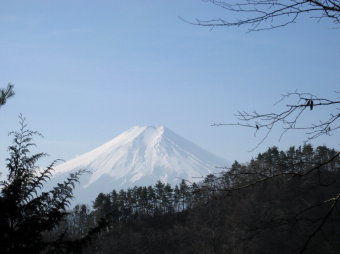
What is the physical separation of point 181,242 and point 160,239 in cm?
334

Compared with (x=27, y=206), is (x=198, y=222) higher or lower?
higher

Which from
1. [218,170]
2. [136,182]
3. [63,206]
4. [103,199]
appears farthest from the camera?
[136,182]

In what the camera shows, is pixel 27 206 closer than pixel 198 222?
Yes

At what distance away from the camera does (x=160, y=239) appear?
59344 mm

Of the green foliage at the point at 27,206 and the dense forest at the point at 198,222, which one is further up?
the dense forest at the point at 198,222

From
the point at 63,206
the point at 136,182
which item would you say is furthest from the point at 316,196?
the point at 136,182

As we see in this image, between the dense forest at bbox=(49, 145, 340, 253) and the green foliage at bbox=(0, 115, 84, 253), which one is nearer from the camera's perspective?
the green foliage at bbox=(0, 115, 84, 253)

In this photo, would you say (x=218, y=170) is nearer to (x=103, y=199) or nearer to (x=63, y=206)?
(x=63, y=206)

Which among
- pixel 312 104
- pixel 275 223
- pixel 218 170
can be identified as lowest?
pixel 275 223

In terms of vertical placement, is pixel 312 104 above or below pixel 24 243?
above

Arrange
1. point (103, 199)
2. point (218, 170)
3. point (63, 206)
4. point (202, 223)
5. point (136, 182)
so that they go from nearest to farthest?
point (218, 170) < point (63, 206) < point (202, 223) < point (103, 199) < point (136, 182)

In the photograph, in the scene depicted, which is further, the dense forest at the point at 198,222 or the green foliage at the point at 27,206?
the dense forest at the point at 198,222

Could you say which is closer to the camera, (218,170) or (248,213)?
(218,170)

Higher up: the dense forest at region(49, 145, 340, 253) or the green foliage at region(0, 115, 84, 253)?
the dense forest at region(49, 145, 340, 253)
